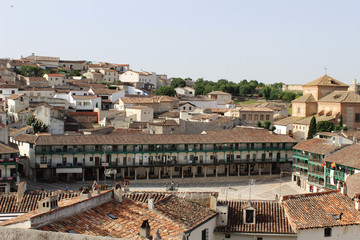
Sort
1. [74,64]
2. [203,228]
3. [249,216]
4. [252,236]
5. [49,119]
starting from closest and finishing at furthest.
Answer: [203,228]
[252,236]
[249,216]
[49,119]
[74,64]

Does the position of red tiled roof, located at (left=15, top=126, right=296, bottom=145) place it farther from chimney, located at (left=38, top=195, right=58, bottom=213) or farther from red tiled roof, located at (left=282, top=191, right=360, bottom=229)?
chimney, located at (left=38, top=195, right=58, bottom=213)

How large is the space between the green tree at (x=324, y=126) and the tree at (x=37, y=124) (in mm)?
42122

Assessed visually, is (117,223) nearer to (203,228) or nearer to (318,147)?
(203,228)

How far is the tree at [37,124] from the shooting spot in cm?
6406

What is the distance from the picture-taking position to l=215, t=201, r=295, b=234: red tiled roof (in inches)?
853

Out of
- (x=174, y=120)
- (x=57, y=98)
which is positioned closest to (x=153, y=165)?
(x=174, y=120)

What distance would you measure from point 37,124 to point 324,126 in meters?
44.1

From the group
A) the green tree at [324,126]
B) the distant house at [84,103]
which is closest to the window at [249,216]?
the green tree at [324,126]

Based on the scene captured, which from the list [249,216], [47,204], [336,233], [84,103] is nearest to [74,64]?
[84,103]

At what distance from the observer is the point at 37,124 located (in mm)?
64375

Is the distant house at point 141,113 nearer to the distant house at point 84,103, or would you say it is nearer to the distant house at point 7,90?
the distant house at point 84,103

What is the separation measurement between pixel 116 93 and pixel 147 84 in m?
27.1

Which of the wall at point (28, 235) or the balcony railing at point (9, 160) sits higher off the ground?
the wall at point (28, 235)

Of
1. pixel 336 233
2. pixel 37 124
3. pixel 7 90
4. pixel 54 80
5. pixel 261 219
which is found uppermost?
pixel 54 80
